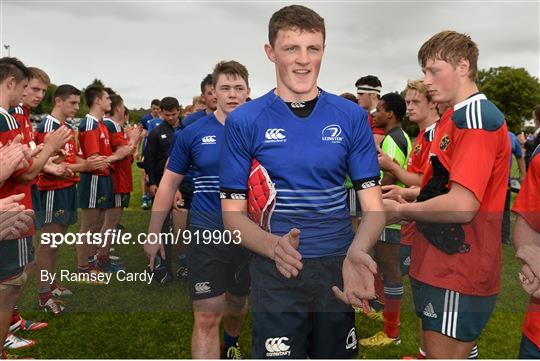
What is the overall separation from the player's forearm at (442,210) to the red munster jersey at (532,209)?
0.24 meters

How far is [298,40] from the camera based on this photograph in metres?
2.38

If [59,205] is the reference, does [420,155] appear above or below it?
above

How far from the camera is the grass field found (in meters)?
4.53

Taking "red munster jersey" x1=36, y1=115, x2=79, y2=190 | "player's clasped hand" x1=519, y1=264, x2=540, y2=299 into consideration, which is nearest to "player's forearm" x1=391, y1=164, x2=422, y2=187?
"player's clasped hand" x1=519, y1=264, x2=540, y2=299

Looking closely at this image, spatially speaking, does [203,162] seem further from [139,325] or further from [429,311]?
[139,325]

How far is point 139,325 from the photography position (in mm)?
5180

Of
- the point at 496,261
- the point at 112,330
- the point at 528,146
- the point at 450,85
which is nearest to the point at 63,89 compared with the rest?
the point at 112,330

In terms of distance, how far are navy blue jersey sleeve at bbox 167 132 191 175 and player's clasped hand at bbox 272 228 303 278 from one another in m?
2.03

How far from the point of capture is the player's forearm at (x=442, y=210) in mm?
2416

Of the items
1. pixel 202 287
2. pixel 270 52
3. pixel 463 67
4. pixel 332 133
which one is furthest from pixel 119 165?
pixel 463 67

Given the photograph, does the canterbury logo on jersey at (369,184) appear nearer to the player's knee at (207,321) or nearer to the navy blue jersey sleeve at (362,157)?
the navy blue jersey sleeve at (362,157)

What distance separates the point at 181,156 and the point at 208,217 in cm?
58

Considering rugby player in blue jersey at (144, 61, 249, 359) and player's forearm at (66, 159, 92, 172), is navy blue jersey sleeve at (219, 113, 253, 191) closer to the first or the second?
rugby player in blue jersey at (144, 61, 249, 359)

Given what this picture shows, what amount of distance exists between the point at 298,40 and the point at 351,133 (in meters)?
0.56
